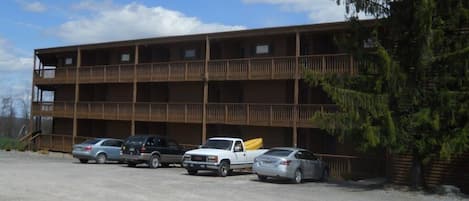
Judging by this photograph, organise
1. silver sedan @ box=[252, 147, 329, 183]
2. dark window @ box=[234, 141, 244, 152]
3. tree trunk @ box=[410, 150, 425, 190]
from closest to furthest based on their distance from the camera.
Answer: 1. tree trunk @ box=[410, 150, 425, 190]
2. silver sedan @ box=[252, 147, 329, 183]
3. dark window @ box=[234, 141, 244, 152]

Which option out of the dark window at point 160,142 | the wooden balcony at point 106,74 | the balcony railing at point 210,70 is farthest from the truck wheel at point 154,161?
the wooden balcony at point 106,74

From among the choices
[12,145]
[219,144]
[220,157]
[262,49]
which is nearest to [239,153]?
[219,144]

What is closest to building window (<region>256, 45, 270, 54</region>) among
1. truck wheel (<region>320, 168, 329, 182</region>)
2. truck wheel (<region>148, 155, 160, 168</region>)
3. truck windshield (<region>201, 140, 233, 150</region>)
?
truck windshield (<region>201, 140, 233, 150</region>)

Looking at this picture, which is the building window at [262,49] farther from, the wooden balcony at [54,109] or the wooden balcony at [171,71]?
the wooden balcony at [54,109]

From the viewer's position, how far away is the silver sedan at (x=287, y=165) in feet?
79.4

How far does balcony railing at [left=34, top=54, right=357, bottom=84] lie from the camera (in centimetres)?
2981

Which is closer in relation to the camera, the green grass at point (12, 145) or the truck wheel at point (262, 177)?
the truck wheel at point (262, 177)

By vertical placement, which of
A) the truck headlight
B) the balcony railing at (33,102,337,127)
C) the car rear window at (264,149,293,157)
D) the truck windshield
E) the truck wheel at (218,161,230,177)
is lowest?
the truck wheel at (218,161,230,177)

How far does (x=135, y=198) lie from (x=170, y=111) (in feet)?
68.8

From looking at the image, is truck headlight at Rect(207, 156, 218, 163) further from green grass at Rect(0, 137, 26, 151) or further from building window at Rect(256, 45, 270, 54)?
green grass at Rect(0, 137, 26, 151)

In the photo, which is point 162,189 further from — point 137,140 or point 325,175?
point 137,140

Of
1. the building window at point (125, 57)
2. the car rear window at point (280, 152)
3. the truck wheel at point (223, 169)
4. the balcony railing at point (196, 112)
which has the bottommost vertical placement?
the truck wheel at point (223, 169)

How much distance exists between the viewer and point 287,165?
24188 millimetres

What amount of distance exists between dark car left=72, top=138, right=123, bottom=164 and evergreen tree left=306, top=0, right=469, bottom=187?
1606 centimetres
